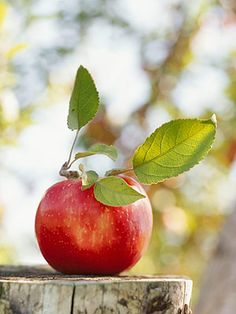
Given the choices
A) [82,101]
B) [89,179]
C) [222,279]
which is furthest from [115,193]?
[222,279]

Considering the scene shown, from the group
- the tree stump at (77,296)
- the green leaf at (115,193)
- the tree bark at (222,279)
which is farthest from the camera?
the tree bark at (222,279)

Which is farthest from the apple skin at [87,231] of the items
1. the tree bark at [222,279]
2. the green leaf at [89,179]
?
the tree bark at [222,279]

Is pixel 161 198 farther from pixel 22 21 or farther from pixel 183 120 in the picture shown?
pixel 183 120

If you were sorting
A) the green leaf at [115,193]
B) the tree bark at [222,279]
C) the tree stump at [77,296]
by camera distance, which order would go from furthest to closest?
the tree bark at [222,279] → the green leaf at [115,193] → the tree stump at [77,296]

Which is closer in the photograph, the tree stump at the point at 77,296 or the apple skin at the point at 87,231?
the tree stump at the point at 77,296

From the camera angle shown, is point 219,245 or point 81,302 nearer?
point 81,302

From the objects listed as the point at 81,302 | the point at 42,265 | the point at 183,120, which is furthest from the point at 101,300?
the point at 42,265

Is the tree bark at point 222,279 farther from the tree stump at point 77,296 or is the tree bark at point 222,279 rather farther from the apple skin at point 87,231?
the tree stump at point 77,296

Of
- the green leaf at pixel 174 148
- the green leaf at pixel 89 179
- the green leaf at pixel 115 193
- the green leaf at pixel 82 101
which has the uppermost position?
the green leaf at pixel 82 101
